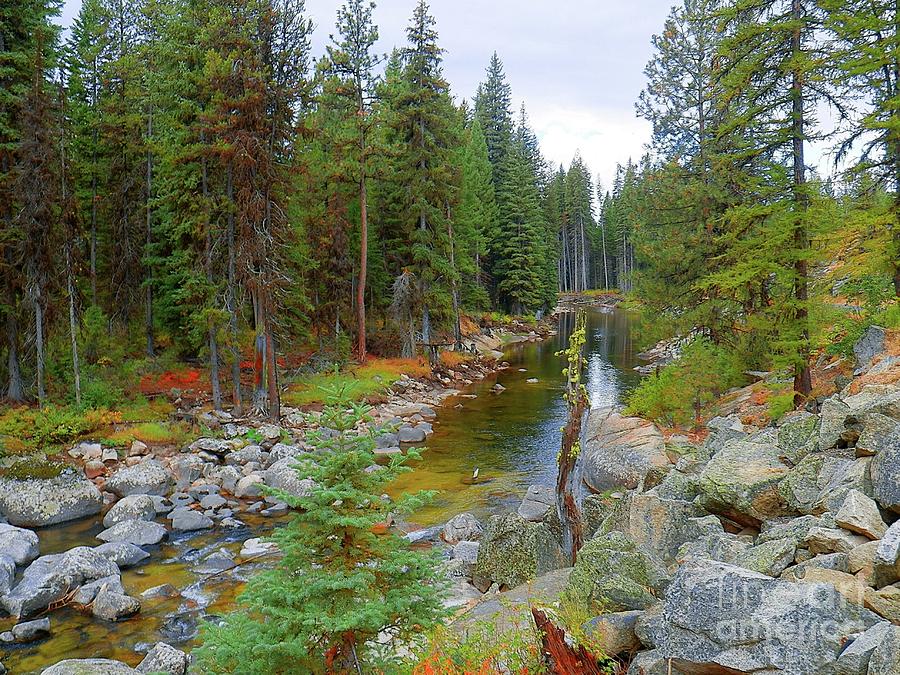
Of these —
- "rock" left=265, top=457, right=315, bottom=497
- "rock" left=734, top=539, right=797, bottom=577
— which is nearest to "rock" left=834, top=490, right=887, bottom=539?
"rock" left=734, top=539, right=797, bottom=577

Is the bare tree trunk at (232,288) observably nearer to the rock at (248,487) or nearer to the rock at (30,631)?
the rock at (248,487)

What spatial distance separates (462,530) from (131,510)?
25.1ft

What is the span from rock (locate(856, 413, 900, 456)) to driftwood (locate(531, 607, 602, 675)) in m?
3.67

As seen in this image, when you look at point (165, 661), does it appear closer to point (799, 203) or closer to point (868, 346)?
point (868, 346)

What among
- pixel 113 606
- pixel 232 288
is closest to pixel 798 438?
pixel 113 606

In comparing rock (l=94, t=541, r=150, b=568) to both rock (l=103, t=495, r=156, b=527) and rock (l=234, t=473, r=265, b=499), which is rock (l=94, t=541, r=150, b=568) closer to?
rock (l=103, t=495, r=156, b=527)

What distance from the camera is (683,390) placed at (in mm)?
16438

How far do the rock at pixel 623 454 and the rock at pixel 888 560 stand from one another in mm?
8133

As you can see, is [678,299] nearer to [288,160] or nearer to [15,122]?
[288,160]

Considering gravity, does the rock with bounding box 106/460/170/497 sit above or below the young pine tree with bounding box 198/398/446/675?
below

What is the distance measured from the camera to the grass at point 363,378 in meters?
24.1

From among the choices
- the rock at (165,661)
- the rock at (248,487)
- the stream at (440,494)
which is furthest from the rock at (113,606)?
the rock at (248,487)

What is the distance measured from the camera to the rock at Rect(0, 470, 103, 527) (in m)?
14.1

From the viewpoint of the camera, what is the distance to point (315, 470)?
577 centimetres
